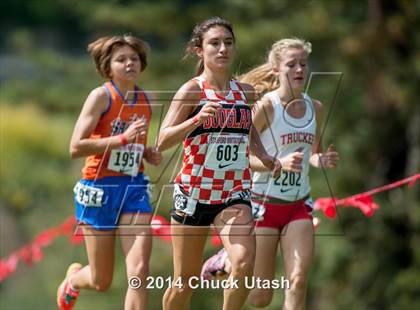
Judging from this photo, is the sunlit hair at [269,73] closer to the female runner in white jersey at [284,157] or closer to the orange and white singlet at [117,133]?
the female runner in white jersey at [284,157]

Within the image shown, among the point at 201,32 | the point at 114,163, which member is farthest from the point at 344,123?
the point at 201,32

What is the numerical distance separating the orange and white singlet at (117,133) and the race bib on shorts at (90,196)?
0.28ft

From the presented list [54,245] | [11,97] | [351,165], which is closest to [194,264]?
[351,165]

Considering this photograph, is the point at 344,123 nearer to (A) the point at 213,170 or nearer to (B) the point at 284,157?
(B) the point at 284,157

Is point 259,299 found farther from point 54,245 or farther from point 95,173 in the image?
point 54,245

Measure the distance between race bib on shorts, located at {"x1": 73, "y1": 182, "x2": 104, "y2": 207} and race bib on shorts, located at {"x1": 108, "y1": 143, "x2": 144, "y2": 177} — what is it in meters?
0.18

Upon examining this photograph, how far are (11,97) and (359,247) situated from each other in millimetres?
12137

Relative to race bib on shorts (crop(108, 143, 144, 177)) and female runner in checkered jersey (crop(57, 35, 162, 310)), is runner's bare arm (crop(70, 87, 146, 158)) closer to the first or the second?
female runner in checkered jersey (crop(57, 35, 162, 310))

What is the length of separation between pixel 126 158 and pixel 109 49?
0.73m

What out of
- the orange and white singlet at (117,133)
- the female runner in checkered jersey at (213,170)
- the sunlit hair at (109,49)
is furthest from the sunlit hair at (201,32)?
the orange and white singlet at (117,133)

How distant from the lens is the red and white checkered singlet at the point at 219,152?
6719 mm

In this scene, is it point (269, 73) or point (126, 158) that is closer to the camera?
point (126, 158)

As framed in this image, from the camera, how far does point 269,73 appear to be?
760cm

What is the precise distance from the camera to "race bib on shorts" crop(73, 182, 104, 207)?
7398mm
